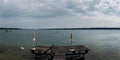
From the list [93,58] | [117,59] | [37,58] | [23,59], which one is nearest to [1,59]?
[23,59]

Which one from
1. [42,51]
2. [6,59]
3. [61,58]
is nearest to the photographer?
[61,58]

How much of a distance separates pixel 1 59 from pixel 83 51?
1669 cm

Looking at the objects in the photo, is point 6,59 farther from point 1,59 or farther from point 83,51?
point 83,51

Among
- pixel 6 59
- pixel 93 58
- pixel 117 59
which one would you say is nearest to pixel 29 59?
pixel 6 59

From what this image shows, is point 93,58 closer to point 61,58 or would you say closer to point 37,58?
point 37,58

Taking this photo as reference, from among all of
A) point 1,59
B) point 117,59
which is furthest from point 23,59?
point 117,59

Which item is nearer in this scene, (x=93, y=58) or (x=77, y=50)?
(x=77, y=50)

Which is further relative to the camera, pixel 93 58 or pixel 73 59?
pixel 93 58

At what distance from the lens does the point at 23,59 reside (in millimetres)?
47938

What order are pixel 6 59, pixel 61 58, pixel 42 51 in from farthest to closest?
pixel 6 59 < pixel 42 51 < pixel 61 58

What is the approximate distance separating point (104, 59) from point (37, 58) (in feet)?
45.9

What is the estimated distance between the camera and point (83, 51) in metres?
45.0

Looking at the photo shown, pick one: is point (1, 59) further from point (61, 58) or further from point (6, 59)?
point (61, 58)

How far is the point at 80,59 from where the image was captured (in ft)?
152
